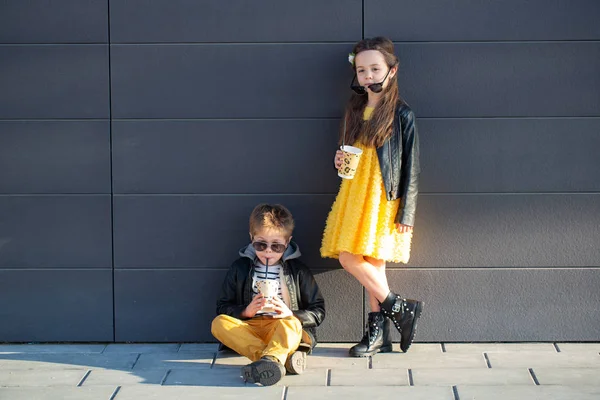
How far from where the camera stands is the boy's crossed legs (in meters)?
4.63

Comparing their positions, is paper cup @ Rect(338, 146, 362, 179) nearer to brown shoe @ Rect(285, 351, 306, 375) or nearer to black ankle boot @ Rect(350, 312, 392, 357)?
black ankle boot @ Rect(350, 312, 392, 357)

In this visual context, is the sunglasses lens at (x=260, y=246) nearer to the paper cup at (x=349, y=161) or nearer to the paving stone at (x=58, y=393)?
the paper cup at (x=349, y=161)

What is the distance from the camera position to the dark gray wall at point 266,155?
526 cm

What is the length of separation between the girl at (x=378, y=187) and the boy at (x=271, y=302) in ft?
0.87

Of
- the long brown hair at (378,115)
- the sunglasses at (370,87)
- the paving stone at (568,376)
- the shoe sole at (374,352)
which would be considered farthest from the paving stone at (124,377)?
the paving stone at (568,376)

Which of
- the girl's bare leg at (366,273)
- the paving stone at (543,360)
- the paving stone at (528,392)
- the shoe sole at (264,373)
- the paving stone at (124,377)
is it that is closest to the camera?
the paving stone at (528,392)

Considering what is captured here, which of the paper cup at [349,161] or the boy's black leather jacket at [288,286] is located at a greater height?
the paper cup at [349,161]

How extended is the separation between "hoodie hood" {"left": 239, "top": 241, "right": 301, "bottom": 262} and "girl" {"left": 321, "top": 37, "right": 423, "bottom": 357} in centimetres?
20

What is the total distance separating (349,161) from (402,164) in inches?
13.2

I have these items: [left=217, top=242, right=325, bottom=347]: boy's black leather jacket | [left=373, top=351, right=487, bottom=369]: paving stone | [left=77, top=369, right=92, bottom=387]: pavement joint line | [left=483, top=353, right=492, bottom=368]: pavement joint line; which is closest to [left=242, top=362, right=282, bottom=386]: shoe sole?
[left=217, top=242, right=325, bottom=347]: boy's black leather jacket

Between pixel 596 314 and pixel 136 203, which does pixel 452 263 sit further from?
pixel 136 203

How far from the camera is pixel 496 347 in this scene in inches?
210

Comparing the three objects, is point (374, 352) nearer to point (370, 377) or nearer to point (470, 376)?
point (370, 377)

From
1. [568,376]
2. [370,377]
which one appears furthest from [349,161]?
[568,376]
